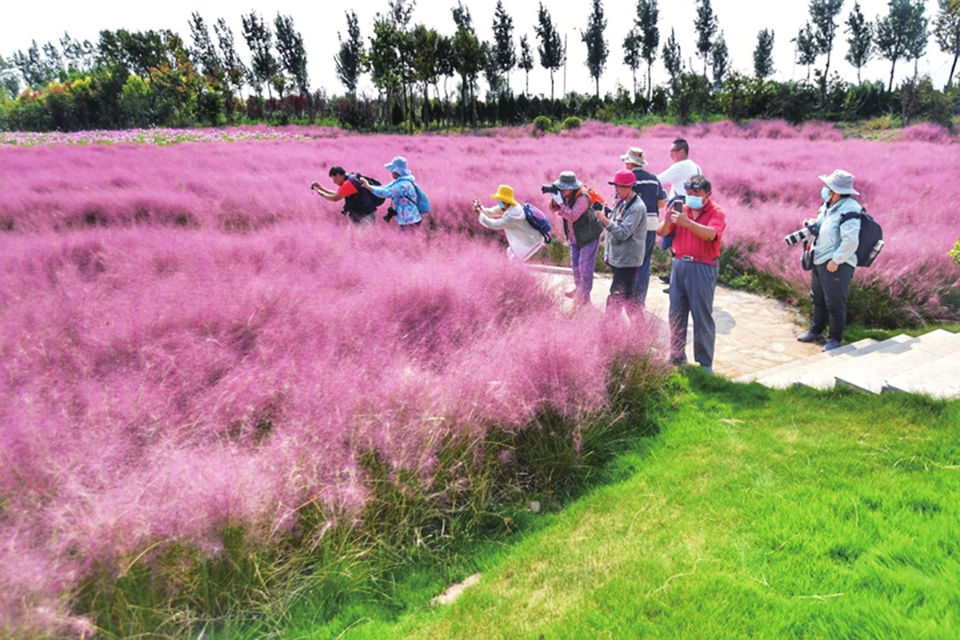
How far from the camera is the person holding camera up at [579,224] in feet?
17.8

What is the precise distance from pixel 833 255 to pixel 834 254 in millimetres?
17

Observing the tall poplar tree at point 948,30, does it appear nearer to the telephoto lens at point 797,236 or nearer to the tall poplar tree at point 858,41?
the tall poplar tree at point 858,41

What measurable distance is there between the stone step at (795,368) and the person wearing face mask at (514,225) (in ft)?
8.66

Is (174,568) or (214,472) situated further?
(214,472)

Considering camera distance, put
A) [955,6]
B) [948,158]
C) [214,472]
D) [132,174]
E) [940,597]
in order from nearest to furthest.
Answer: [940,597] → [214,472] → [132,174] → [948,158] → [955,6]

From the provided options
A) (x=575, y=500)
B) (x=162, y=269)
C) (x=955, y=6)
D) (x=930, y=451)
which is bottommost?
(x=575, y=500)

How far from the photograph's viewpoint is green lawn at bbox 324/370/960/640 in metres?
2.10

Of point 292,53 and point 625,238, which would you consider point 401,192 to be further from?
point 292,53

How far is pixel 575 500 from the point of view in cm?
321

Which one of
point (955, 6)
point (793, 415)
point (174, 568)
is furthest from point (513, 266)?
point (955, 6)

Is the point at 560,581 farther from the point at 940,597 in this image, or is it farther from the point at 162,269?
the point at 162,269

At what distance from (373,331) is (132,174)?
455 inches

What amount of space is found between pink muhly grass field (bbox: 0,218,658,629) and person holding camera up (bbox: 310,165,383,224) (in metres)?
1.04

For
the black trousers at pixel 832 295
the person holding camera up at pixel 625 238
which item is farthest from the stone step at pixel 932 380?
the person holding camera up at pixel 625 238
